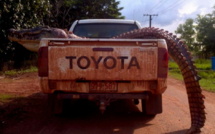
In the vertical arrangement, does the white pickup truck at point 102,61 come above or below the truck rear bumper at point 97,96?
above

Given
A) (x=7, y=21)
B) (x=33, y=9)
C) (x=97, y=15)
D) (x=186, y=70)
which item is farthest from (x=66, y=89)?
(x=97, y=15)

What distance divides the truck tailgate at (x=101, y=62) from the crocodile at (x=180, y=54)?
0.77 meters

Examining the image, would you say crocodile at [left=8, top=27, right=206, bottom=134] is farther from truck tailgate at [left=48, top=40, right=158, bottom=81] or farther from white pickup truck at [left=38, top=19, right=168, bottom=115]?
truck tailgate at [left=48, top=40, right=158, bottom=81]

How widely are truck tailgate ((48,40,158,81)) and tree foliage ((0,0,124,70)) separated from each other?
9.69 meters

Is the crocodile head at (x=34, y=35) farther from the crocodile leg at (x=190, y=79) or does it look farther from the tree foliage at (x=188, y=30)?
the tree foliage at (x=188, y=30)

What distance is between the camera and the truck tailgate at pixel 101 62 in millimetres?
4434

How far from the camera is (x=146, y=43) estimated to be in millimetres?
4492

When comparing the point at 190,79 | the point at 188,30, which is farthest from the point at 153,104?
the point at 188,30

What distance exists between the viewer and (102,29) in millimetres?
7586

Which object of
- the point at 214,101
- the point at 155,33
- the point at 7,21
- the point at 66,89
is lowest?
the point at 214,101

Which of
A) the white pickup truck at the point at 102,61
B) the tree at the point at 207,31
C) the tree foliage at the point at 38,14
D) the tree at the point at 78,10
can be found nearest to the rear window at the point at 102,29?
the white pickup truck at the point at 102,61

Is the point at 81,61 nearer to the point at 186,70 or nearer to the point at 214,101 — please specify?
the point at 186,70

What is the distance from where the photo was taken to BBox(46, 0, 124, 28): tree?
20312 mm

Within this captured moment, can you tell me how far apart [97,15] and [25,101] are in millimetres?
16426
